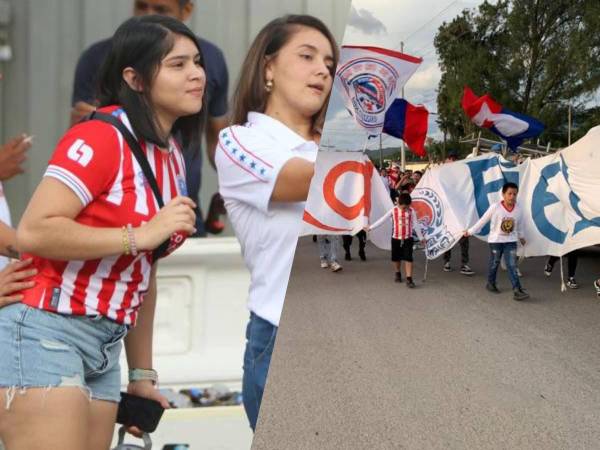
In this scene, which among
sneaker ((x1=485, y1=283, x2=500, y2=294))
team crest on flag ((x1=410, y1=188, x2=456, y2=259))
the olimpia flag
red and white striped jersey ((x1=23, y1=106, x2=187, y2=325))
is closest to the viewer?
red and white striped jersey ((x1=23, y1=106, x2=187, y2=325))

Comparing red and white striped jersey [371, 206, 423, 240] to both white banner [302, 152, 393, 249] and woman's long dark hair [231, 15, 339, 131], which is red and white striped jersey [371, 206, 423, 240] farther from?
woman's long dark hair [231, 15, 339, 131]

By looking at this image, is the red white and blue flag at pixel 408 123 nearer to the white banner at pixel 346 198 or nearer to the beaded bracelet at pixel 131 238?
the white banner at pixel 346 198

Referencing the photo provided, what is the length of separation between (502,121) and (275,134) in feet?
0.83

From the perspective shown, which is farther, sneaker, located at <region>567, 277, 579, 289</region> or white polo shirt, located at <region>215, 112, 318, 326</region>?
sneaker, located at <region>567, 277, 579, 289</region>

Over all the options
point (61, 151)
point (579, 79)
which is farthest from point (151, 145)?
point (579, 79)

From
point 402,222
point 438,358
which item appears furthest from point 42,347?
point 438,358

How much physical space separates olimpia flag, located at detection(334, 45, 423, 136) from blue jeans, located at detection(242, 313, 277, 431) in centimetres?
22

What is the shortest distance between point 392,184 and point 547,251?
0.25 m

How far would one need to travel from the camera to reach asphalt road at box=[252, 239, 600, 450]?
29.9 inches

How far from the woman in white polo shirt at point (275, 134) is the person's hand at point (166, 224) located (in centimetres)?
4

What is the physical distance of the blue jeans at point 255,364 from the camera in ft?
1.95

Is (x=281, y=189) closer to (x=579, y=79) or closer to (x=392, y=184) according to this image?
(x=392, y=184)

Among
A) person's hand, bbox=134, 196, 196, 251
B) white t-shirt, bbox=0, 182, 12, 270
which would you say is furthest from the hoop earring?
white t-shirt, bbox=0, 182, 12, 270

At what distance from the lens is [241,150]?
1.81ft
